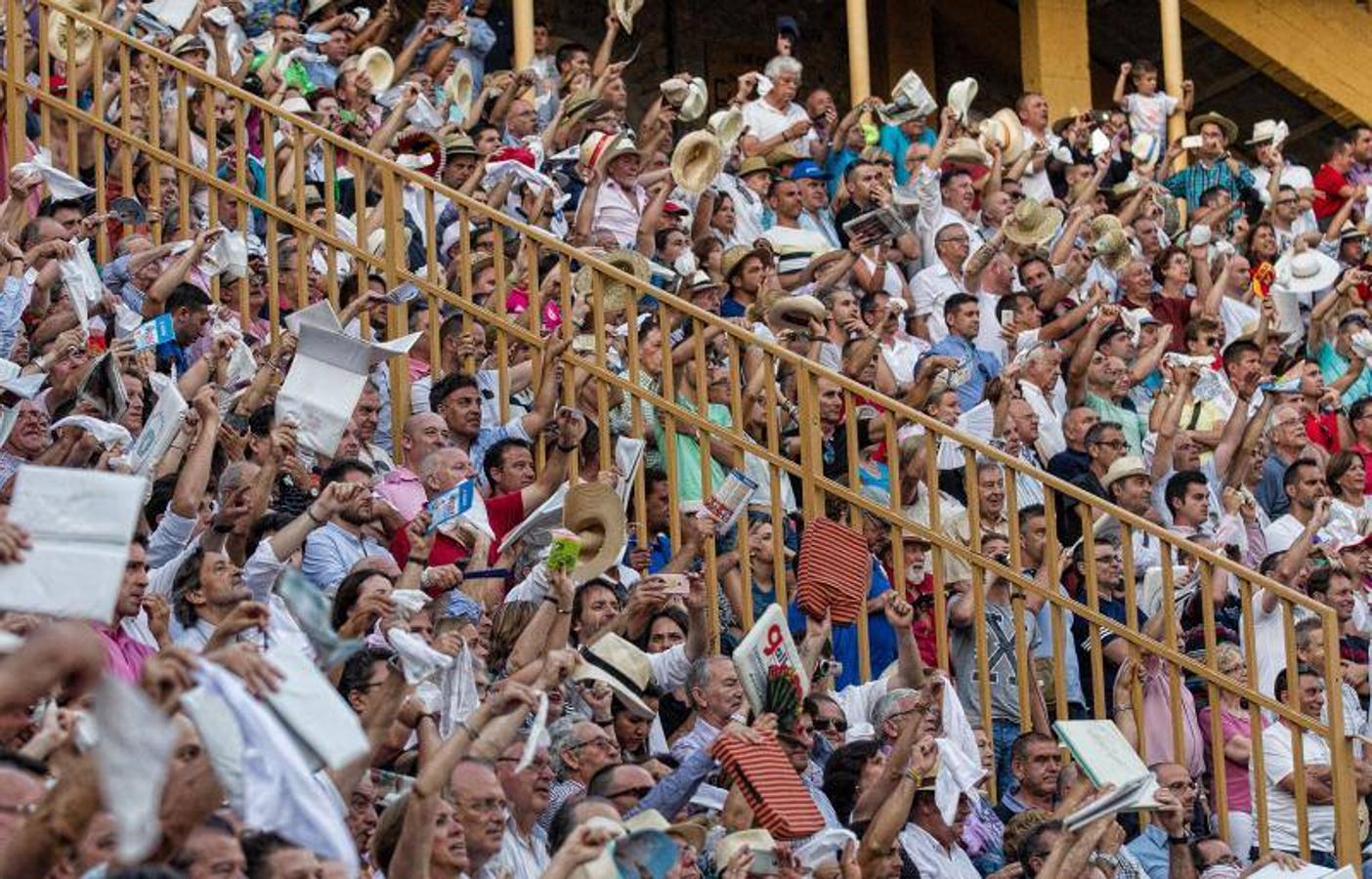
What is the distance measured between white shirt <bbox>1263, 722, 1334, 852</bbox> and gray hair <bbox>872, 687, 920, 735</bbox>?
1.36 meters

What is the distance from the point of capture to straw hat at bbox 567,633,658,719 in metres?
9.63

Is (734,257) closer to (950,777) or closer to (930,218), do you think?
(930,218)

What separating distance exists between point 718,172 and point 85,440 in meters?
6.09

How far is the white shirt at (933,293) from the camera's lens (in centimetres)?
1502

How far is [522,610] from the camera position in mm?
9953

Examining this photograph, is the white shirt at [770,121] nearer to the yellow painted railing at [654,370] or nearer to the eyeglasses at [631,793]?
the yellow painted railing at [654,370]

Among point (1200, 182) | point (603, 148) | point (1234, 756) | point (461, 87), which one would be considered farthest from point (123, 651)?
point (1200, 182)

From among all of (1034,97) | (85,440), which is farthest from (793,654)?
(1034,97)

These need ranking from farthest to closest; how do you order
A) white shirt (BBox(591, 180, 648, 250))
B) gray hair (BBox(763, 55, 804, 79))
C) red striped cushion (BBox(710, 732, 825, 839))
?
gray hair (BBox(763, 55, 804, 79))
white shirt (BBox(591, 180, 648, 250))
red striped cushion (BBox(710, 732, 825, 839))

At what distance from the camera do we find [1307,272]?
56.0ft

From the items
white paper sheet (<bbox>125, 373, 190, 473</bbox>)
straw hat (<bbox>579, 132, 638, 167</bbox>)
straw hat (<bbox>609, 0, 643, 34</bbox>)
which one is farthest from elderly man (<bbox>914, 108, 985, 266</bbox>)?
white paper sheet (<bbox>125, 373, 190, 473</bbox>)

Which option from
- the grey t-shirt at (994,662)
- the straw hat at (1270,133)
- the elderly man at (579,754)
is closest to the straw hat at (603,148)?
the grey t-shirt at (994,662)

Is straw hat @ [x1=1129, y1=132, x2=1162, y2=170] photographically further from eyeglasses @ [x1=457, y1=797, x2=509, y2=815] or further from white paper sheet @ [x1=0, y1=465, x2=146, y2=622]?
white paper sheet @ [x1=0, y1=465, x2=146, y2=622]

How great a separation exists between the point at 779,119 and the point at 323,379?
715 cm
